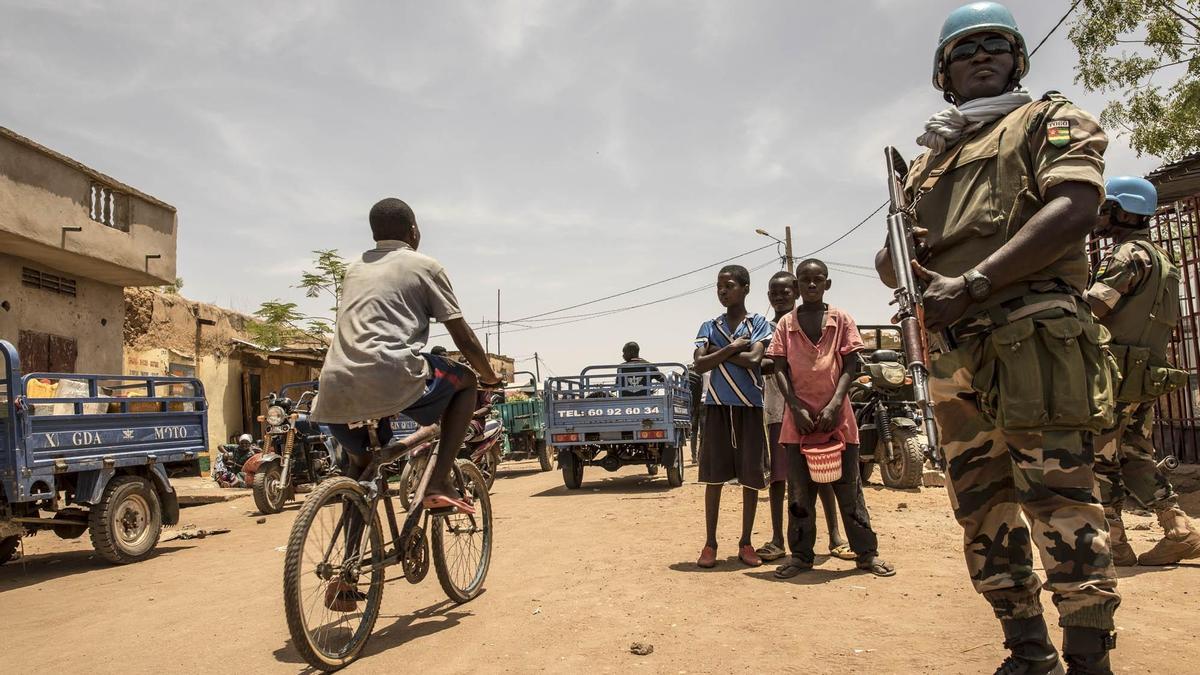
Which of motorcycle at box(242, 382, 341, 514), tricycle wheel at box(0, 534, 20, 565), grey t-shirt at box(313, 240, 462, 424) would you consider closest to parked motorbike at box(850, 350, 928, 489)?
grey t-shirt at box(313, 240, 462, 424)

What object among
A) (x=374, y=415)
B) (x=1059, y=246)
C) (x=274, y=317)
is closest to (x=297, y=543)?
(x=374, y=415)

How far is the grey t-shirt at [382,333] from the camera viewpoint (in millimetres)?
3498

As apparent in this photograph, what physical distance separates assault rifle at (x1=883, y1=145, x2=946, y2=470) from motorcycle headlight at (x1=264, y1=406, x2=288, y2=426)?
10.2 meters

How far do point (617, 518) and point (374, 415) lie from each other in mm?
4602

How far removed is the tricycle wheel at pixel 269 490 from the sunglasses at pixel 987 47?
9.63m

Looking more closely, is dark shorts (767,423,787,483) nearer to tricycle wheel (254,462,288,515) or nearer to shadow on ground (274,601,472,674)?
shadow on ground (274,601,472,674)

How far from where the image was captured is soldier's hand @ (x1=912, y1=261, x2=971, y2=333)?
2.50 meters

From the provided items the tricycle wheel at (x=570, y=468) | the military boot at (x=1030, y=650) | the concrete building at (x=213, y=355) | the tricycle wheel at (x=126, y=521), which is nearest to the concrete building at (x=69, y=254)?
the concrete building at (x=213, y=355)

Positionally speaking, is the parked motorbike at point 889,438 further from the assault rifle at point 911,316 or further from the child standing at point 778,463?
the assault rifle at point 911,316

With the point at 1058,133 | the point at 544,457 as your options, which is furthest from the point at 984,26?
the point at 544,457

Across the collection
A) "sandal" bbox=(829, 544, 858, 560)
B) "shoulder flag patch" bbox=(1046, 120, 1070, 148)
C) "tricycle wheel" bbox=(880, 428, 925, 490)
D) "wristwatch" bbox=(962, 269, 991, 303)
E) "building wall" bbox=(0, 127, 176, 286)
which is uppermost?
"building wall" bbox=(0, 127, 176, 286)

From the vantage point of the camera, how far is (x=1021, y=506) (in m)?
2.58

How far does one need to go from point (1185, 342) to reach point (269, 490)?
1066 cm

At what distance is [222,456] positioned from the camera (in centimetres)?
1509
